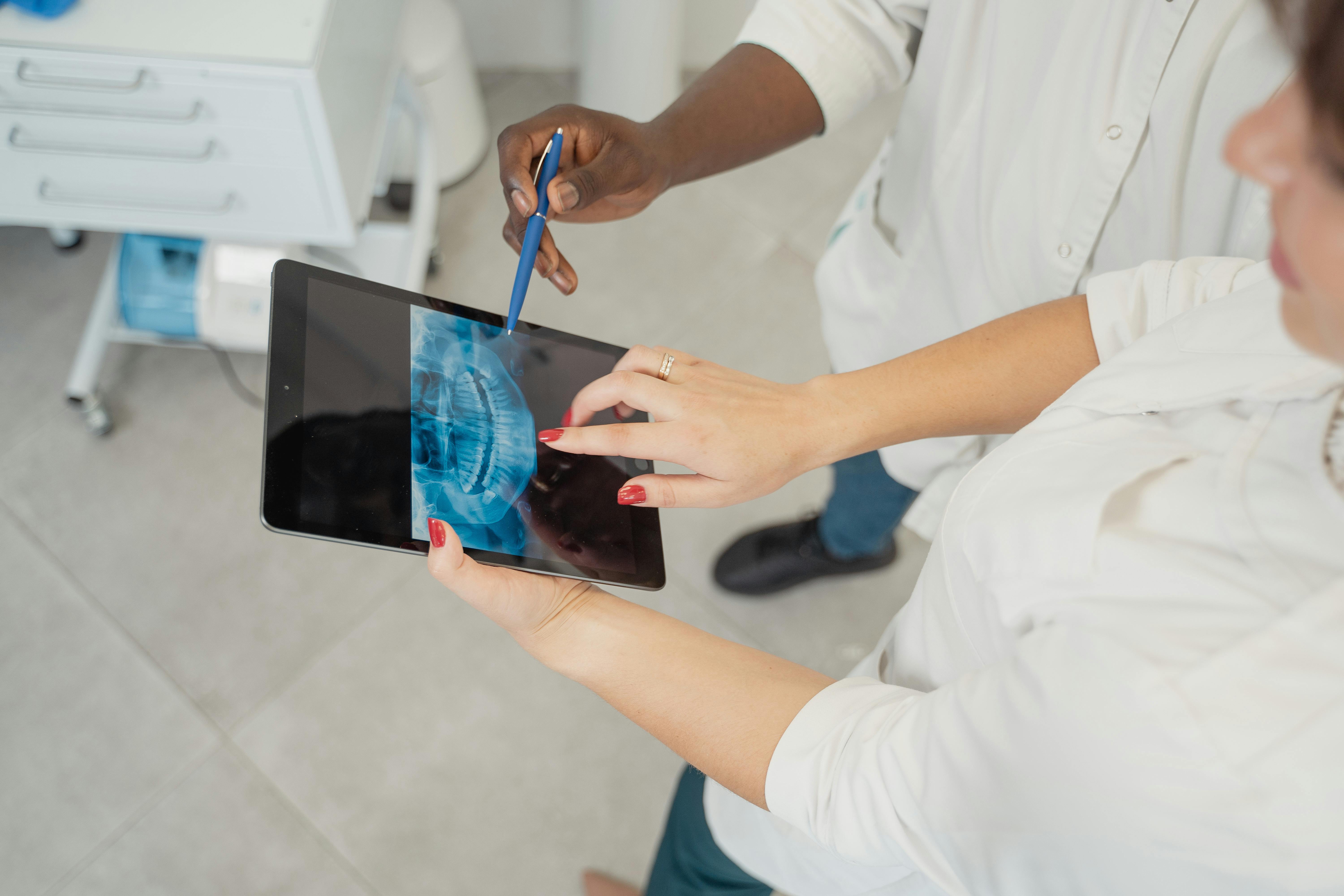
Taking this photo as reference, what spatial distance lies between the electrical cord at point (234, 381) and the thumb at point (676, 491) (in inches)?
52.2

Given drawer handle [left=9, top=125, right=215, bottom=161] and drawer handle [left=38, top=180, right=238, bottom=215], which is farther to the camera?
drawer handle [left=38, top=180, right=238, bottom=215]

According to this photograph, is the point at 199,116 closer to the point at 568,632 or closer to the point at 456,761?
the point at 568,632

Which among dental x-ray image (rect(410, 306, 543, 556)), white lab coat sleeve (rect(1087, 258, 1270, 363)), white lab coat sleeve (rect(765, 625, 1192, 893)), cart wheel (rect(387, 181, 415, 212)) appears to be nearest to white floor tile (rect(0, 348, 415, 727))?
cart wheel (rect(387, 181, 415, 212))

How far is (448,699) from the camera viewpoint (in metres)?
1.65

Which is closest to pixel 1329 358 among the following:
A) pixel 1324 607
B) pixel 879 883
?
pixel 1324 607

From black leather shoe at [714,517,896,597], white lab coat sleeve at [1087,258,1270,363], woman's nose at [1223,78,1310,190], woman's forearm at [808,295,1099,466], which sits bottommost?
black leather shoe at [714,517,896,597]

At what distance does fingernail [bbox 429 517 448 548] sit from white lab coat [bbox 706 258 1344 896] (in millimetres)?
317

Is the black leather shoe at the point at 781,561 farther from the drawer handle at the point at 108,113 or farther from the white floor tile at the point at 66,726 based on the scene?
the drawer handle at the point at 108,113

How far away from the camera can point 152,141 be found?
1.28m

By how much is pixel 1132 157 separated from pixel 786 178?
1.49 m

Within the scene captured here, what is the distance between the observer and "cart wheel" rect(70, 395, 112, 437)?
171 centimetres

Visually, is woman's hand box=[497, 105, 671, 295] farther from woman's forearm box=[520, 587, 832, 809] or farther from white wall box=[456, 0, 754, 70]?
white wall box=[456, 0, 754, 70]

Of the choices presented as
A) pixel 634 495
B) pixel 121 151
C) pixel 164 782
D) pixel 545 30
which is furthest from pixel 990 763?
pixel 545 30

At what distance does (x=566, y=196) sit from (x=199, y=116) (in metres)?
0.77
